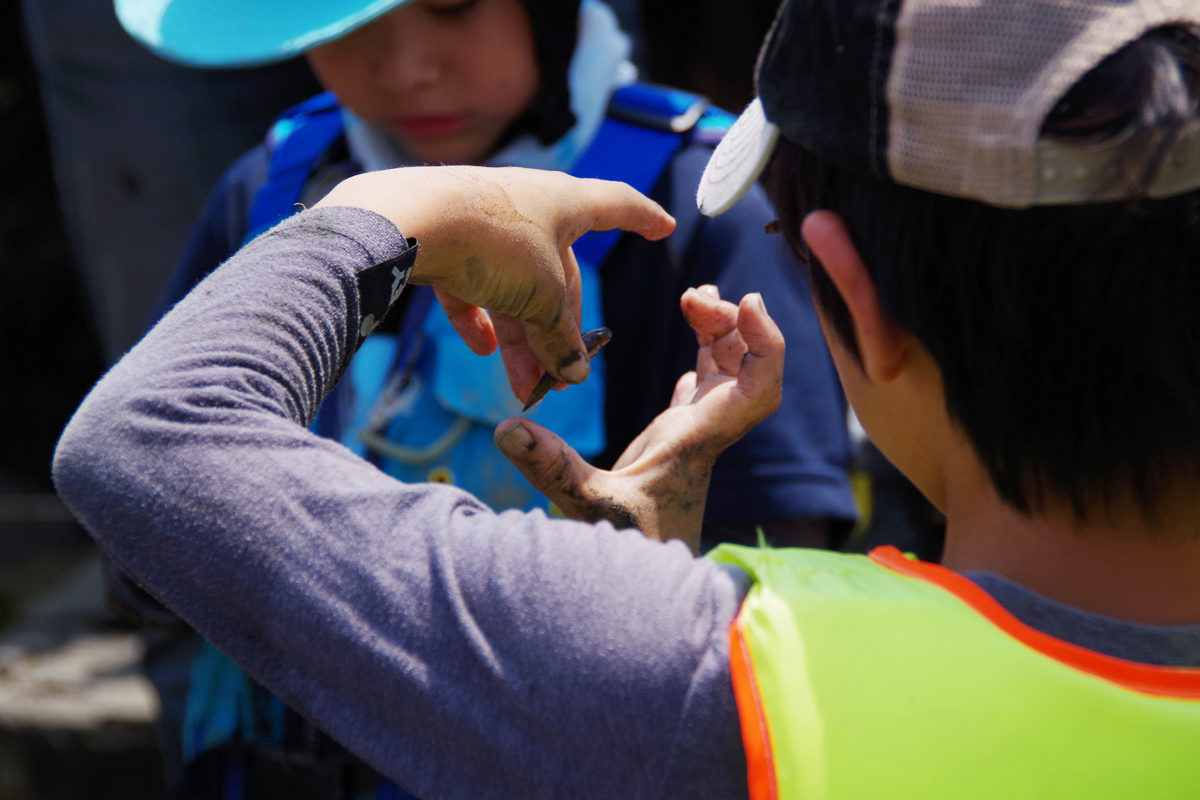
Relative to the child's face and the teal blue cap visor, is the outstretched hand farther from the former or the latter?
the teal blue cap visor

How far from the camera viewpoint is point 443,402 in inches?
56.9

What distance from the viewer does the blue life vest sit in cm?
143

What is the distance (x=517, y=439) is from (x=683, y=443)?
0.17 metres

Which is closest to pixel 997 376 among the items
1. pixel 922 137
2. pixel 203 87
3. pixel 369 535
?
pixel 922 137

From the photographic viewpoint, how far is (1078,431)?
0.72m

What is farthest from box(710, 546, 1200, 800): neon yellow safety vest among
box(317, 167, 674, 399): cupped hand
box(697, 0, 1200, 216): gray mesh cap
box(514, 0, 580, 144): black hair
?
box(514, 0, 580, 144): black hair

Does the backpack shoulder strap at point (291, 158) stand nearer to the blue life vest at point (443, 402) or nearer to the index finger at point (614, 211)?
the blue life vest at point (443, 402)

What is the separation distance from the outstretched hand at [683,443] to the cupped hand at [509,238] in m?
0.10

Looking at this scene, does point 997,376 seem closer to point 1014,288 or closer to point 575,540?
point 1014,288

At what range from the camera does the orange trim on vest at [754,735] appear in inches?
25.3

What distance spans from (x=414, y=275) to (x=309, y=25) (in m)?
0.83

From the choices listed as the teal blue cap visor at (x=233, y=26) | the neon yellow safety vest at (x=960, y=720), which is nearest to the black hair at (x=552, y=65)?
the teal blue cap visor at (x=233, y=26)

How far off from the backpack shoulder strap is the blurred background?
66 cm

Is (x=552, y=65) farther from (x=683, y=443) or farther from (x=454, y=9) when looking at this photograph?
(x=683, y=443)
